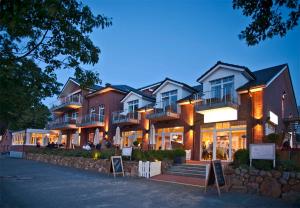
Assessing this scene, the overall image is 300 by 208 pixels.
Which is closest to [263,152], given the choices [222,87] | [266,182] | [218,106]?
[266,182]

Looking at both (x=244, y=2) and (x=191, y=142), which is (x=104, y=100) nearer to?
(x=191, y=142)

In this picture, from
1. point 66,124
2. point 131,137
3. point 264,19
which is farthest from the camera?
point 66,124

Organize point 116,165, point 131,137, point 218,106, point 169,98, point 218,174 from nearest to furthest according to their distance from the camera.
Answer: point 218,174 < point 116,165 < point 218,106 < point 169,98 < point 131,137

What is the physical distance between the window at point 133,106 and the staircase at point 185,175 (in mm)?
13171

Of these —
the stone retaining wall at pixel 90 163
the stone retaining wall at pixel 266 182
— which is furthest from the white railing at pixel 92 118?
the stone retaining wall at pixel 266 182

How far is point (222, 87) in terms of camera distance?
2048 centimetres

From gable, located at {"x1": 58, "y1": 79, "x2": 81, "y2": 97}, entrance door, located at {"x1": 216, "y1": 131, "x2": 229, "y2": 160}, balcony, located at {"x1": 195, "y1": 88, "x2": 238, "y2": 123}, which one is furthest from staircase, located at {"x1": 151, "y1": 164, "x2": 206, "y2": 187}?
gable, located at {"x1": 58, "y1": 79, "x2": 81, "y2": 97}

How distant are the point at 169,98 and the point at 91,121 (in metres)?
10.9

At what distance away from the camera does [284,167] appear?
10227 millimetres

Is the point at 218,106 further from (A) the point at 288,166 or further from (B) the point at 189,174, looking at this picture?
(A) the point at 288,166

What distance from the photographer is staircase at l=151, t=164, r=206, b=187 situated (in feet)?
43.5

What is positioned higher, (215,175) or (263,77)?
(263,77)

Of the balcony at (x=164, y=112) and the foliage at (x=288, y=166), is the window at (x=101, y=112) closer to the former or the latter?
the balcony at (x=164, y=112)

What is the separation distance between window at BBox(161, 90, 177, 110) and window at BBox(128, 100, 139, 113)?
423 cm
